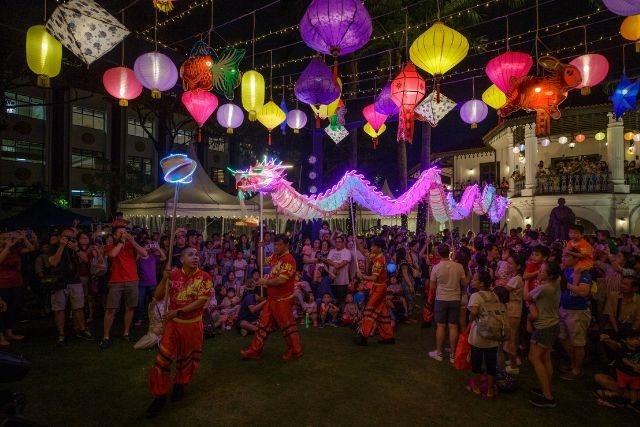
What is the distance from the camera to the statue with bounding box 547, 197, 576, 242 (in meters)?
10.5

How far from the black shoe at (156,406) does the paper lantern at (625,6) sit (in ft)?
24.0

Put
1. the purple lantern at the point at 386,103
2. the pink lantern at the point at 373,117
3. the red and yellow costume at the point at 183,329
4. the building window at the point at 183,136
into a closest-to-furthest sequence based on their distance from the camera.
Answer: the red and yellow costume at the point at 183,329 < the purple lantern at the point at 386,103 < the pink lantern at the point at 373,117 < the building window at the point at 183,136

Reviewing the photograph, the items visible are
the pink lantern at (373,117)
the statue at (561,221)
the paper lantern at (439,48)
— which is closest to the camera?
the paper lantern at (439,48)

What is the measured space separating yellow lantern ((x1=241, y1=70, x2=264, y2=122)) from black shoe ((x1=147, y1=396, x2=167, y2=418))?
19.4 feet

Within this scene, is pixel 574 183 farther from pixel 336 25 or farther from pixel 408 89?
pixel 336 25

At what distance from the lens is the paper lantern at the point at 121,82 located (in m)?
7.77

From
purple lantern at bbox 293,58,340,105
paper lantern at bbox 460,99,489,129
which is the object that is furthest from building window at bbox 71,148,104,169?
paper lantern at bbox 460,99,489,129

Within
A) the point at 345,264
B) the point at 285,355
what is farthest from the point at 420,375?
the point at 345,264

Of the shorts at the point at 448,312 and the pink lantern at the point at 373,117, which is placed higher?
the pink lantern at the point at 373,117

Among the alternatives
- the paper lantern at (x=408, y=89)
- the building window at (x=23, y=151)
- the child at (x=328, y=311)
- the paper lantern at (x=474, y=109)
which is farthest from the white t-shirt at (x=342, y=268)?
the building window at (x=23, y=151)

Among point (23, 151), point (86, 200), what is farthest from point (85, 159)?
point (23, 151)

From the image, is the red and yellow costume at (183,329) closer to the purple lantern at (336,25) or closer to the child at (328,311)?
the purple lantern at (336,25)

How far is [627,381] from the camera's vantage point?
4.78 metres

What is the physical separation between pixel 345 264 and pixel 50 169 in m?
27.2
